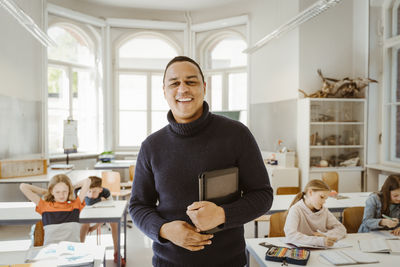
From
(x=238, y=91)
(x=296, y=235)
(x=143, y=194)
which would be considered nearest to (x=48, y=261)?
(x=143, y=194)

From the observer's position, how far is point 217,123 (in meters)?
1.26

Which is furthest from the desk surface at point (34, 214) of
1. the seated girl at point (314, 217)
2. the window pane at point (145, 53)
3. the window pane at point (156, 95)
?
the window pane at point (145, 53)

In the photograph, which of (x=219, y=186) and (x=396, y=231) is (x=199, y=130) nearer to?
(x=219, y=186)

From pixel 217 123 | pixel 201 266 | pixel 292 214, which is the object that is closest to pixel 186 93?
pixel 217 123

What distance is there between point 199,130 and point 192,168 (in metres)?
0.15

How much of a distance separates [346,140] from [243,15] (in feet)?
12.0

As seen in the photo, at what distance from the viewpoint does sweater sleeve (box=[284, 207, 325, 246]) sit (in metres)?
2.39

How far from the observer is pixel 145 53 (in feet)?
27.3

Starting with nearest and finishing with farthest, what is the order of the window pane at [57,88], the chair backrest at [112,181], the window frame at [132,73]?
1. the chair backrest at [112,181]
2. the window pane at [57,88]
3. the window frame at [132,73]

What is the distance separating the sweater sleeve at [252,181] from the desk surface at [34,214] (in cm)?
240

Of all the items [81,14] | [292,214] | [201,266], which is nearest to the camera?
[201,266]

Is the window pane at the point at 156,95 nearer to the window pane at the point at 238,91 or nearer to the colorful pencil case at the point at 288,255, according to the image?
the window pane at the point at 238,91

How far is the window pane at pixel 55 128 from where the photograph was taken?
7.02m

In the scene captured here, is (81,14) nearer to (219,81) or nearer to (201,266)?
(219,81)
